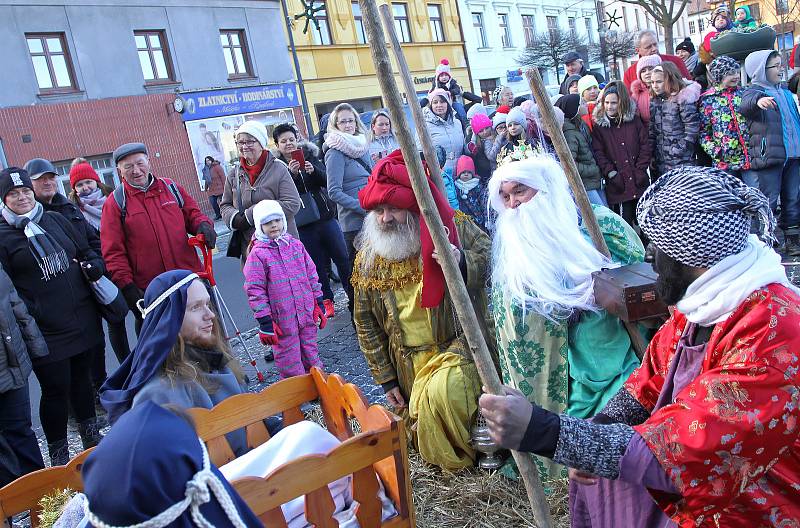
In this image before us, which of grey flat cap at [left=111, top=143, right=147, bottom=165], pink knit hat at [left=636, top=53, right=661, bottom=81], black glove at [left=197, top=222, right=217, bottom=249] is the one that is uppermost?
pink knit hat at [left=636, top=53, right=661, bottom=81]

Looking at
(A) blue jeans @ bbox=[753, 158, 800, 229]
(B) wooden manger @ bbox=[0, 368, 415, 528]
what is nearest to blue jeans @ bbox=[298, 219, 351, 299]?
(B) wooden manger @ bbox=[0, 368, 415, 528]

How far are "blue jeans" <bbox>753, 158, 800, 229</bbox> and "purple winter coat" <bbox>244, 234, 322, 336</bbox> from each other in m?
4.52

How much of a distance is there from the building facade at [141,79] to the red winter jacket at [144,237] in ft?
43.9

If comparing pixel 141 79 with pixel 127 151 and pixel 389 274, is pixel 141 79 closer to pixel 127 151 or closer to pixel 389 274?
A: pixel 127 151

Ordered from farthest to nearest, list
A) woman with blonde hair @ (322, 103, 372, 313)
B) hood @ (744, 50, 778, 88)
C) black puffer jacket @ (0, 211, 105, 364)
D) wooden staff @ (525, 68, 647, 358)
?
hood @ (744, 50, 778, 88) < woman with blonde hair @ (322, 103, 372, 313) < black puffer jacket @ (0, 211, 105, 364) < wooden staff @ (525, 68, 647, 358)

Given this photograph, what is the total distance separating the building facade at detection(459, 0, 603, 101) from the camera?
2897 cm

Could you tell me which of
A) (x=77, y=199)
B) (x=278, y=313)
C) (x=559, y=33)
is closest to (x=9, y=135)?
(x=77, y=199)

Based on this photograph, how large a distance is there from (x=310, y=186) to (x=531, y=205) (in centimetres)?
360

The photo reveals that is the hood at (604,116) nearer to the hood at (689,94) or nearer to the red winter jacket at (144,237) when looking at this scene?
the hood at (689,94)

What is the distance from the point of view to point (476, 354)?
2.09m

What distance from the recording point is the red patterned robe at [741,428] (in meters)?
1.52

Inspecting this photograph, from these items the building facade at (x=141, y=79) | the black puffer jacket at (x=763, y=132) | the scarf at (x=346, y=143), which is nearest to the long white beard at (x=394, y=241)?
the scarf at (x=346, y=143)

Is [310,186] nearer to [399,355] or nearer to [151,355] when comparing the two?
[399,355]

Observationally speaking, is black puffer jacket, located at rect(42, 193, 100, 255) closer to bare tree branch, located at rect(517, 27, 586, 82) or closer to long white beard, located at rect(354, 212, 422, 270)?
long white beard, located at rect(354, 212, 422, 270)
